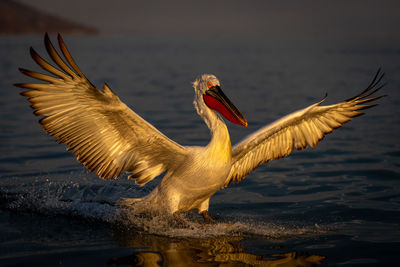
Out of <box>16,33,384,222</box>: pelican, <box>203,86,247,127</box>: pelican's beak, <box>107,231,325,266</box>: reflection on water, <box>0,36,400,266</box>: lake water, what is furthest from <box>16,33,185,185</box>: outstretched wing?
<box>107,231,325,266</box>: reflection on water

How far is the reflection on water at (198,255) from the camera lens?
488 cm

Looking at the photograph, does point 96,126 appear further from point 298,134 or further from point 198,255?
point 298,134

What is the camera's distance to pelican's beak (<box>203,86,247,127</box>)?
5816 millimetres

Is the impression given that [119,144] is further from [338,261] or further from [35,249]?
[338,261]

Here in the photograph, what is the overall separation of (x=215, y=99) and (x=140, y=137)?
3.30ft

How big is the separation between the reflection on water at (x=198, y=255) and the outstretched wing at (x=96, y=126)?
3.07ft

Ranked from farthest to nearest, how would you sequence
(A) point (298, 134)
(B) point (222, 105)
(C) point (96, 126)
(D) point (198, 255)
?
(A) point (298, 134) → (B) point (222, 105) → (C) point (96, 126) → (D) point (198, 255)

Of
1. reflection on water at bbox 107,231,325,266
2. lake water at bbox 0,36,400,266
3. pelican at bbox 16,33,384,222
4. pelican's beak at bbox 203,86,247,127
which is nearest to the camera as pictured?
reflection on water at bbox 107,231,325,266

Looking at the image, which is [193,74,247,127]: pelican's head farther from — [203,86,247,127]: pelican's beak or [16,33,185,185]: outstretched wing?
[16,33,185,185]: outstretched wing

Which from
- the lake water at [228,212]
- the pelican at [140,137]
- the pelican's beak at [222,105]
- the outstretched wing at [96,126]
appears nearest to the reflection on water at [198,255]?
the lake water at [228,212]

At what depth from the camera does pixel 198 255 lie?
5086 mm

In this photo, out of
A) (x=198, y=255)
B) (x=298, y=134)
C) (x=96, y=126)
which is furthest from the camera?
(x=298, y=134)

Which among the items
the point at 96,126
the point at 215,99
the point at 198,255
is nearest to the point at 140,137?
the point at 96,126

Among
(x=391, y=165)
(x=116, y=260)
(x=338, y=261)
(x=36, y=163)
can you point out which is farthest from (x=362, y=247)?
(x=36, y=163)
